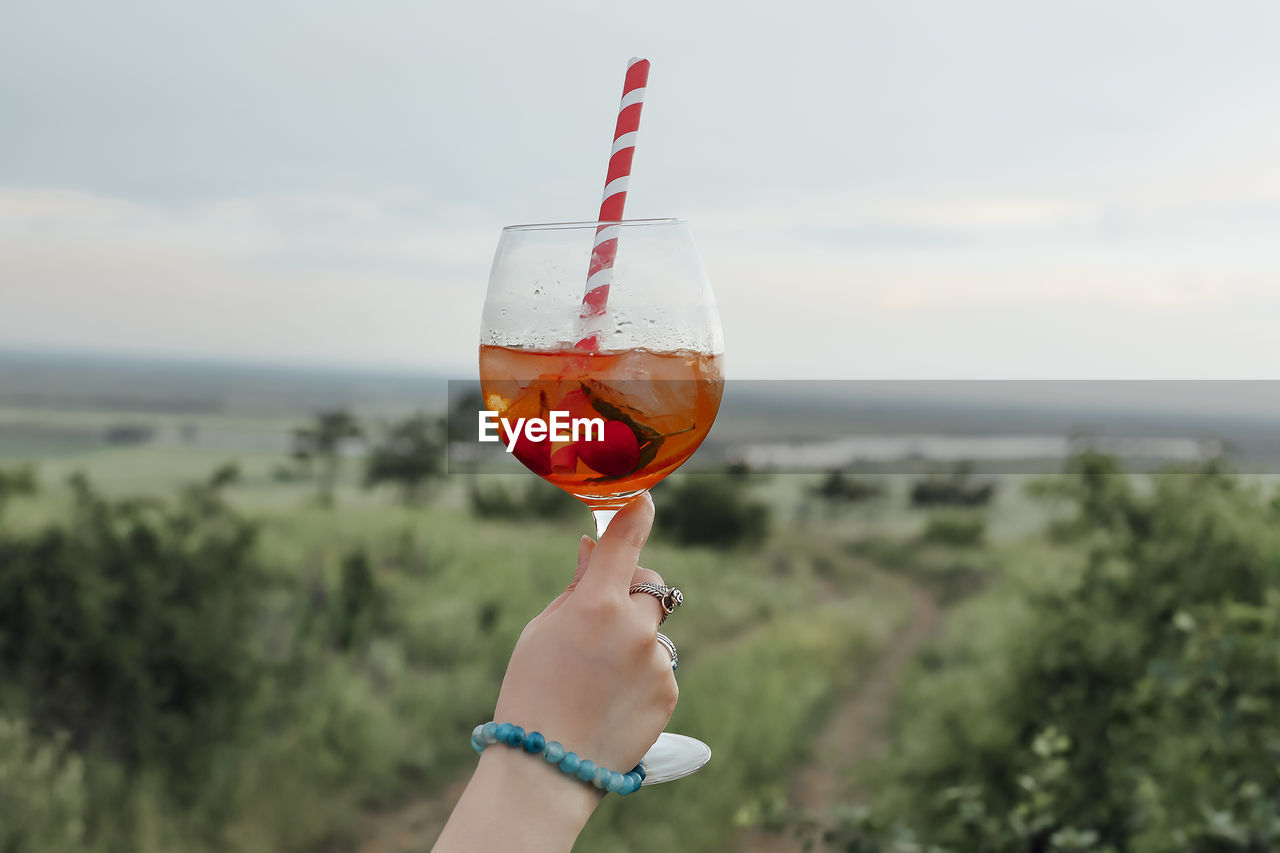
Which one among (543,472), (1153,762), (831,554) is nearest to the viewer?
(543,472)

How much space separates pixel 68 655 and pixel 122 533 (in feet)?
1.43

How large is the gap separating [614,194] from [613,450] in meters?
0.31

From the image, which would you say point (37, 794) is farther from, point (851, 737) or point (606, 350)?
point (606, 350)

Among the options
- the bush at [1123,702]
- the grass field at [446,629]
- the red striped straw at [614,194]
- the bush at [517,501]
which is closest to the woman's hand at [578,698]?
the red striped straw at [614,194]

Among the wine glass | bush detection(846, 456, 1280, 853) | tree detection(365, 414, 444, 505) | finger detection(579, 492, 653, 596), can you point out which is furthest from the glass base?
tree detection(365, 414, 444, 505)

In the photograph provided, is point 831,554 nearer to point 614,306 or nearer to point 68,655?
point 68,655

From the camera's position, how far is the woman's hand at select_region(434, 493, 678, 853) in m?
1.03

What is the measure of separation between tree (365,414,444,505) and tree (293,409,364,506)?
13 centimetres

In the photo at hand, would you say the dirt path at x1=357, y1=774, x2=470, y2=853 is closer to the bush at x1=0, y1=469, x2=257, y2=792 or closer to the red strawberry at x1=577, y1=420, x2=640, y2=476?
the bush at x1=0, y1=469, x2=257, y2=792

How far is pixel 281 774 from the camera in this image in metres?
3.62

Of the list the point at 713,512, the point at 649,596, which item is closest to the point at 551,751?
the point at 649,596

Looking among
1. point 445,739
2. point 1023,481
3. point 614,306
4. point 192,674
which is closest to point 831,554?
point 1023,481

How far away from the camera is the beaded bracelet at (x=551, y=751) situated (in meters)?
1.04

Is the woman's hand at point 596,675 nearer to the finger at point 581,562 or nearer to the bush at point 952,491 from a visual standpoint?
the finger at point 581,562
